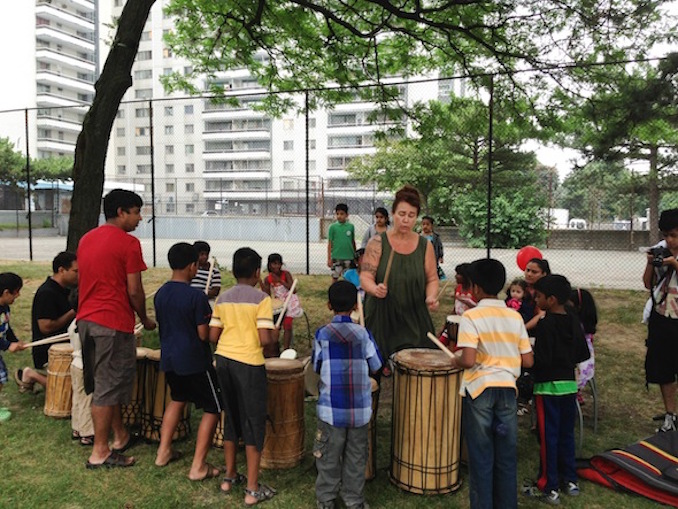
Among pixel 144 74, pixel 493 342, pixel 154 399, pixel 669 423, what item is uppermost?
pixel 144 74

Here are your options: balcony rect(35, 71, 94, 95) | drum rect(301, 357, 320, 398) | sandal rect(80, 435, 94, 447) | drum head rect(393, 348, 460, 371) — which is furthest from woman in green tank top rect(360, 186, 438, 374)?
balcony rect(35, 71, 94, 95)

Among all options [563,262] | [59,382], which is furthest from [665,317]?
[563,262]

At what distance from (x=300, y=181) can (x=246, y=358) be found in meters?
28.7

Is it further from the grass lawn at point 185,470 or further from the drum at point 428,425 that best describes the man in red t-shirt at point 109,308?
the drum at point 428,425

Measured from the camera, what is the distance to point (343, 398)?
3039 mm

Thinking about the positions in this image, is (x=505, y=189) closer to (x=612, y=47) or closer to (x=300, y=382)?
(x=612, y=47)

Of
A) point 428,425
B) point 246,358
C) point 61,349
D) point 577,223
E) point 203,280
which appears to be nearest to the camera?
point 246,358

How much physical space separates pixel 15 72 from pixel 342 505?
6637cm

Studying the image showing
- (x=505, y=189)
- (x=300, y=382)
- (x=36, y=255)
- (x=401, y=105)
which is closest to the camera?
(x=300, y=382)

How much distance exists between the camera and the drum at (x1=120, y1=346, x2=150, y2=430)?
4121 millimetres

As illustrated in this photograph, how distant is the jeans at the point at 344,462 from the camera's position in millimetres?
3080

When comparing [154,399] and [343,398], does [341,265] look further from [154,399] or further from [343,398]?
[343,398]

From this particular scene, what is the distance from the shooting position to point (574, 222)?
2695cm

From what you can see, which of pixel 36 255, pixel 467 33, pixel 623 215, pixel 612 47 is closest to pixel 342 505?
pixel 467 33
